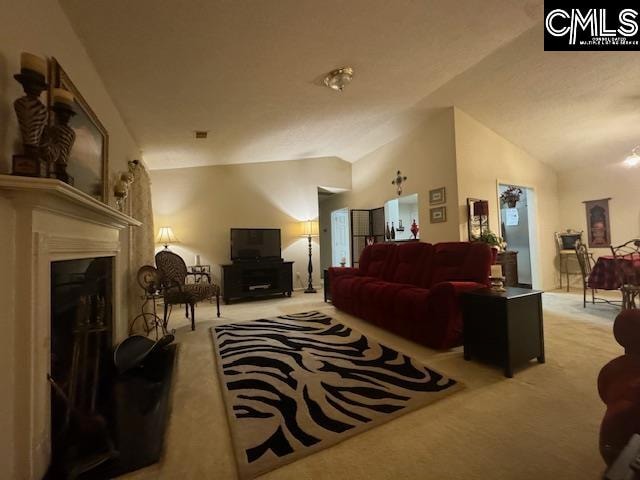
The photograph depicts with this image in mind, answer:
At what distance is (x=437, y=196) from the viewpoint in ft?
14.0

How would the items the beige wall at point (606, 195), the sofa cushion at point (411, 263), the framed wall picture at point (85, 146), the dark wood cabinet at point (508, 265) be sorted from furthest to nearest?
the beige wall at point (606, 195) < the dark wood cabinet at point (508, 265) < the sofa cushion at point (411, 263) < the framed wall picture at point (85, 146)

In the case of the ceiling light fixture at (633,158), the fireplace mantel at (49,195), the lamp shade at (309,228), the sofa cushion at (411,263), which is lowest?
the sofa cushion at (411,263)

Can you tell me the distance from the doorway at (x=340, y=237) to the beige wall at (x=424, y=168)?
846 millimetres

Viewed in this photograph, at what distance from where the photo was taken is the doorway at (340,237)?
6.52 metres

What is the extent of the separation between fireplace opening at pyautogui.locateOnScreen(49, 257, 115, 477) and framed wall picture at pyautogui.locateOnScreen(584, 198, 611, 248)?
6.95 m

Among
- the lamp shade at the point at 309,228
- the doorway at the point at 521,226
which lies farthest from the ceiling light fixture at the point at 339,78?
the doorway at the point at 521,226

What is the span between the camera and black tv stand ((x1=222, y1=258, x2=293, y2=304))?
4.68 metres

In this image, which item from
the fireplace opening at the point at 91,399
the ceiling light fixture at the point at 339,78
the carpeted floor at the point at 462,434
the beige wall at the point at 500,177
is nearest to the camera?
the carpeted floor at the point at 462,434

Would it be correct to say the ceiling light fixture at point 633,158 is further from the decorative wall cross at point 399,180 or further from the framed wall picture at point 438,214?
the decorative wall cross at point 399,180

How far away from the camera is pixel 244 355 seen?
2328mm

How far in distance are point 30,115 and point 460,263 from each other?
3094 mm

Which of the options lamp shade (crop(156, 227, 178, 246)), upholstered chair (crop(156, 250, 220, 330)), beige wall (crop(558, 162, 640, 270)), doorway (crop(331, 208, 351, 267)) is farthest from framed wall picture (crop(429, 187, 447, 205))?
lamp shade (crop(156, 227, 178, 246))

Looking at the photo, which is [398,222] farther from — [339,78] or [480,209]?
[339,78]

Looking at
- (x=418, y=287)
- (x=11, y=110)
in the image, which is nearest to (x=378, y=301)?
(x=418, y=287)
